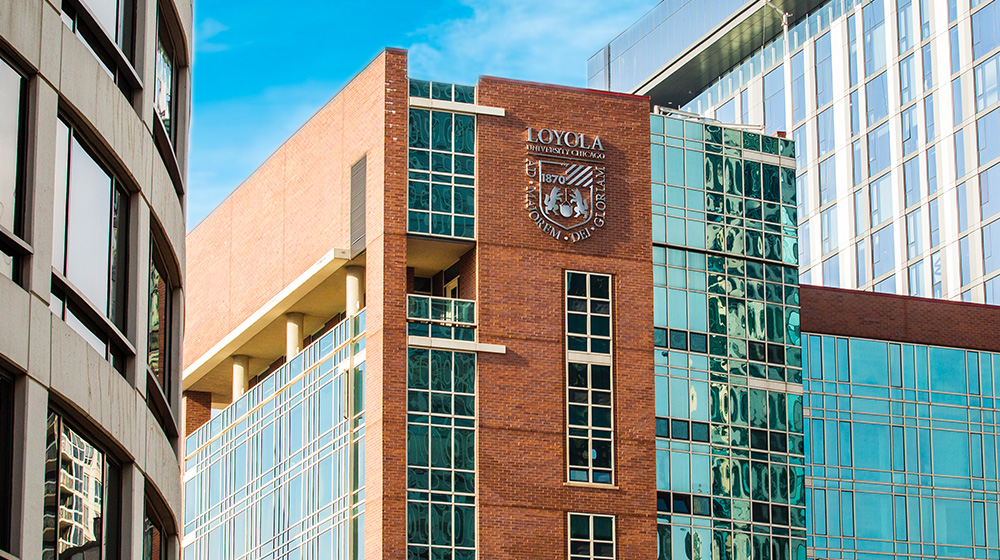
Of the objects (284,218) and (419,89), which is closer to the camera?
(419,89)

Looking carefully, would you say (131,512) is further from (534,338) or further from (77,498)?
(534,338)

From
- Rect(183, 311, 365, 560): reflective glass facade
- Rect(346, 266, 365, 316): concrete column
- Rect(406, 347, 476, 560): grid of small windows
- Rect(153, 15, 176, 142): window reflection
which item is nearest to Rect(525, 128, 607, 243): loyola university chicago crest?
Rect(406, 347, 476, 560): grid of small windows

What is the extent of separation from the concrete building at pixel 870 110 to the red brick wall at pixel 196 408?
37496 millimetres

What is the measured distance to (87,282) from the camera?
20.7m

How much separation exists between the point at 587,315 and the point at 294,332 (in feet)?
38.8

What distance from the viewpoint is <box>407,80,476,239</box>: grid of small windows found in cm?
4994

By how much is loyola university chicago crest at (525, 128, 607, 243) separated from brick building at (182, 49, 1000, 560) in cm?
7

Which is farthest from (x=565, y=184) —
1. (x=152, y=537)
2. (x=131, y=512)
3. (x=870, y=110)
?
(x=870, y=110)

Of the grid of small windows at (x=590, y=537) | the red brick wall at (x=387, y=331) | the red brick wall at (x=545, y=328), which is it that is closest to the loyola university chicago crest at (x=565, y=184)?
the red brick wall at (x=545, y=328)

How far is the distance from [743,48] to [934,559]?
2003 inches

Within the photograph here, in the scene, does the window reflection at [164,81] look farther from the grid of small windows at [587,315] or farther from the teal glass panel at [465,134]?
the grid of small windows at [587,315]

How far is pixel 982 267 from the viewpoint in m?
83.2

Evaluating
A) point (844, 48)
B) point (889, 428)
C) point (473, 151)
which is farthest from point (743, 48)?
→ point (473, 151)

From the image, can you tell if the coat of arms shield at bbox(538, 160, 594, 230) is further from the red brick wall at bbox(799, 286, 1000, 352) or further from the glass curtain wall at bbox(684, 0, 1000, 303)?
the glass curtain wall at bbox(684, 0, 1000, 303)
